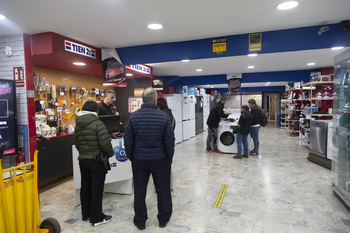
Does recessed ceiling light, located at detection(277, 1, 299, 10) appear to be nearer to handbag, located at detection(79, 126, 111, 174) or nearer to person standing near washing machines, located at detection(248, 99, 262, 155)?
handbag, located at detection(79, 126, 111, 174)

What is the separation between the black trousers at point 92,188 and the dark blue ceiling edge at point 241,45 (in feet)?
8.49

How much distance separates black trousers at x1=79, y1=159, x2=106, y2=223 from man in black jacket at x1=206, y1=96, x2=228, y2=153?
14.4 ft

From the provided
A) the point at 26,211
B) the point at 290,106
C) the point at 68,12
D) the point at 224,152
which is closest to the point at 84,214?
the point at 26,211

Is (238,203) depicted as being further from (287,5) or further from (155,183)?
(287,5)

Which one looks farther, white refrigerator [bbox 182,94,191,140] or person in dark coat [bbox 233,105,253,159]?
white refrigerator [bbox 182,94,191,140]

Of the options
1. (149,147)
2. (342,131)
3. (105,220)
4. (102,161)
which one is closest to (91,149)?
(102,161)

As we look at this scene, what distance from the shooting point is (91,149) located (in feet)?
8.98

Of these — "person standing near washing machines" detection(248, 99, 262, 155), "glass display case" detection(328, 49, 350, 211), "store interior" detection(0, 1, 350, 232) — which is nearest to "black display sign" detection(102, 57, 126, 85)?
"store interior" detection(0, 1, 350, 232)

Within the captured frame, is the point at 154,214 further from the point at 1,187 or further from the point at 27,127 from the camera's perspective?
the point at 27,127

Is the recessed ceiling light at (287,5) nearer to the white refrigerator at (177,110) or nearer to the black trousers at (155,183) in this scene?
the black trousers at (155,183)

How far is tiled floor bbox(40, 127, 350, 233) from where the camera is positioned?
283cm

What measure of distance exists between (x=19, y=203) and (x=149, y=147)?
56.0 inches

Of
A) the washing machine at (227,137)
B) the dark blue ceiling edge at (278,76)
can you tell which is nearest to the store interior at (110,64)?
the washing machine at (227,137)

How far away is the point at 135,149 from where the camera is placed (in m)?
2.63
